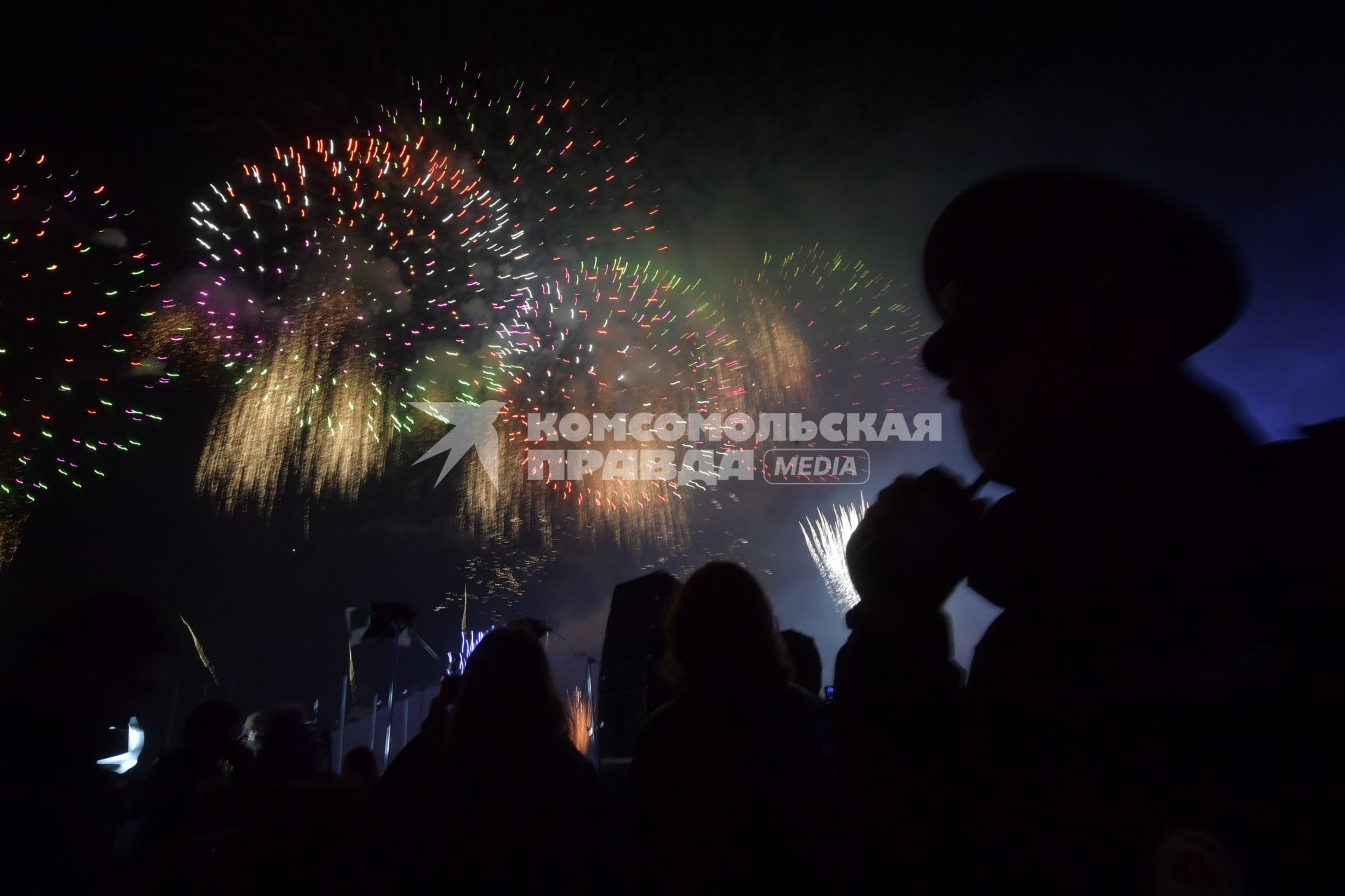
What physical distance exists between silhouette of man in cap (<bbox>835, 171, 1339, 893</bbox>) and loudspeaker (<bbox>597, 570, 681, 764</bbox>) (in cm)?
559

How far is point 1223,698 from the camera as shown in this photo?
662 millimetres

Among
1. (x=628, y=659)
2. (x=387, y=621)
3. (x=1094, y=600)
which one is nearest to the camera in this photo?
(x=1094, y=600)

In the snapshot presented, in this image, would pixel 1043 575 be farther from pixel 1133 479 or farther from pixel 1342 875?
pixel 1342 875

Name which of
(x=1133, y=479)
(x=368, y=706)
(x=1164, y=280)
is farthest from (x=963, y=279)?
(x=368, y=706)

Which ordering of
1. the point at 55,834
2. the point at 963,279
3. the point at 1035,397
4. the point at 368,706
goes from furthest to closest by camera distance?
the point at 368,706 < the point at 55,834 < the point at 963,279 < the point at 1035,397

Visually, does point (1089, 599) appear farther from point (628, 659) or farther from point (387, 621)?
point (387, 621)

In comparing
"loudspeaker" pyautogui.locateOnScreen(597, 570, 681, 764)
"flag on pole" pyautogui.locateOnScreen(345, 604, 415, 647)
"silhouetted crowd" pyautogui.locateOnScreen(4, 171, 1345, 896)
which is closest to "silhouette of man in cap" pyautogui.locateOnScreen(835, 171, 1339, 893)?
"silhouetted crowd" pyautogui.locateOnScreen(4, 171, 1345, 896)

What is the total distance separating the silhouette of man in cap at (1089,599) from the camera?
2.15 ft

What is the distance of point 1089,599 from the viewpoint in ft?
2.61

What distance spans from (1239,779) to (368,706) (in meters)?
36.7

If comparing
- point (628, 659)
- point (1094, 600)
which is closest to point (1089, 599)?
point (1094, 600)

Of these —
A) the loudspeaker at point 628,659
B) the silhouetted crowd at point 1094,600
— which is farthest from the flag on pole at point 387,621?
the silhouetted crowd at point 1094,600

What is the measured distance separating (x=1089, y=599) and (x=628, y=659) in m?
6.62

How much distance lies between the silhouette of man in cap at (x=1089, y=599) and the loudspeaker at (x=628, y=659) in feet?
18.3
